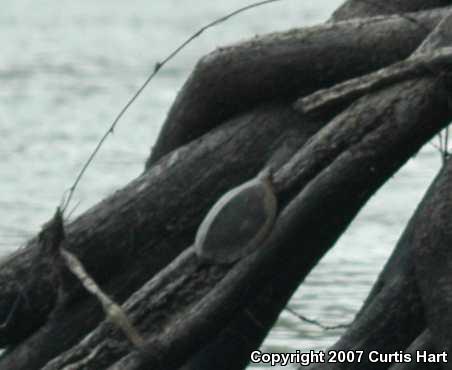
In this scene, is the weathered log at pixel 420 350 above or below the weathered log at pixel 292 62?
below

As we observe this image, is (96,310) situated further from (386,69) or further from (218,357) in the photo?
(386,69)

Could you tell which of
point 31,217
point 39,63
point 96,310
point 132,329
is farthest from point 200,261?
point 39,63

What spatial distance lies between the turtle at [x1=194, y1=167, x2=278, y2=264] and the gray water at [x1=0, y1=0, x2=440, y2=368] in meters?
2.02

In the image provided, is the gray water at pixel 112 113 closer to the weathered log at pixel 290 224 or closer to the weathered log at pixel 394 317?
the weathered log at pixel 394 317

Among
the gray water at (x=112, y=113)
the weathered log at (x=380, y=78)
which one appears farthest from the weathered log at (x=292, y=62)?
the gray water at (x=112, y=113)

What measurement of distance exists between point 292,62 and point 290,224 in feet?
1.62

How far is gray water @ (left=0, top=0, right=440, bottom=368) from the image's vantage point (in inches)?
271

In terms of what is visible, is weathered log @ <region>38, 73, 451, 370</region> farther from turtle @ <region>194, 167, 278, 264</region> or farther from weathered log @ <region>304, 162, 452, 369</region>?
weathered log @ <region>304, 162, 452, 369</region>

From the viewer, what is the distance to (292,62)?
158 inches

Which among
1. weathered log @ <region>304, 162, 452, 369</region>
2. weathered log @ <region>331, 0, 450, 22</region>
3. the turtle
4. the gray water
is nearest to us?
the turtle

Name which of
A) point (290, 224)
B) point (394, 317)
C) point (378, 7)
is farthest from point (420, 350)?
point (378, 7)

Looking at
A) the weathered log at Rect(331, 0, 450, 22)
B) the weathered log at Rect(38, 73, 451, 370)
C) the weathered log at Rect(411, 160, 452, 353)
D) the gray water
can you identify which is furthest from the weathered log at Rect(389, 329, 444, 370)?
the gray water

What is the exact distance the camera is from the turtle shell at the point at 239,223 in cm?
361

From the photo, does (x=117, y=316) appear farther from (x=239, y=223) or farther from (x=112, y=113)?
(x=112, y=113)
